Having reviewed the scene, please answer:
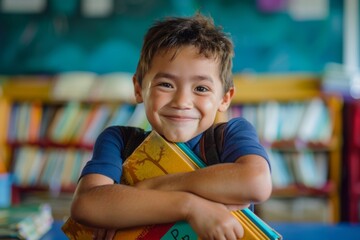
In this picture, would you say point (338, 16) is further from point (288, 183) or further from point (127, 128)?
point (127, 128)

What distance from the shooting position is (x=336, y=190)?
3.27 meters

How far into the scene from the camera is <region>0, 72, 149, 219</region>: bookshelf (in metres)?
3.45

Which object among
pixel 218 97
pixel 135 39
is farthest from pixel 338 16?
pixel 218 97

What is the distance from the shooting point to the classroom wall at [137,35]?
3748 mm

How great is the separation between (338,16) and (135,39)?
4.86ft

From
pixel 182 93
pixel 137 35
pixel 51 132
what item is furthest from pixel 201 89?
pixel 137 35

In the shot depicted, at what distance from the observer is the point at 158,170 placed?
836 millimetres

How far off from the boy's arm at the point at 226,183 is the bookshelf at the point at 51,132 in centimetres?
262

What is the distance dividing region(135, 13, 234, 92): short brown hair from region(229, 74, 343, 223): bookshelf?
2.35m

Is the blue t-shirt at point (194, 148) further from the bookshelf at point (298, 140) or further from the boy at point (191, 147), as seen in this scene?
the bookshelf at point (298, 140)

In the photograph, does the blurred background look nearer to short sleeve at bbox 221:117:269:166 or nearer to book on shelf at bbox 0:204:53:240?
book on shelf at bbox 0:204:53:240

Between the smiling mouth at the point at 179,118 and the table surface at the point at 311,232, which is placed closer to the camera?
the smiling mouth at the point at 179,118

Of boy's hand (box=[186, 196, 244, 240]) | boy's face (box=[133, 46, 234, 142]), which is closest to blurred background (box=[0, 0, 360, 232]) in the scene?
boy's face (box=[133, 46, 234, 142])

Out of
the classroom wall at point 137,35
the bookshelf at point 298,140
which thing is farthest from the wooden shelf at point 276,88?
the classroom wall at point 137,35
